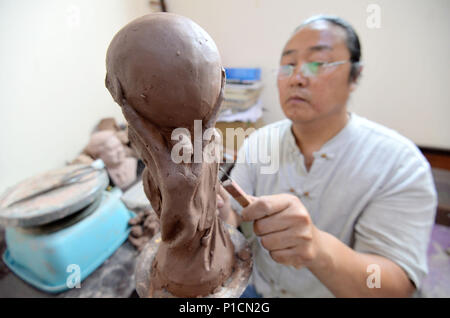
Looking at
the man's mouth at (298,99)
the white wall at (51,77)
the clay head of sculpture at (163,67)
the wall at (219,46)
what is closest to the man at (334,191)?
the man's mouth at (298,99)

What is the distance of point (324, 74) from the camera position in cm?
93

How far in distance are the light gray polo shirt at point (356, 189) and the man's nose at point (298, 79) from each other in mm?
261

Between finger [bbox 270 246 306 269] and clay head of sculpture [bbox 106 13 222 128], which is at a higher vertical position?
clay head of sculpture [bbox 106 13 222 128]

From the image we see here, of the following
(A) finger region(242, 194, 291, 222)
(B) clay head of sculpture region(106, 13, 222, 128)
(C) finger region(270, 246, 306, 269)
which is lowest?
(C) finger region(270, 246, 306, 269)

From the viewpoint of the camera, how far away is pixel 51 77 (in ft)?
3.74

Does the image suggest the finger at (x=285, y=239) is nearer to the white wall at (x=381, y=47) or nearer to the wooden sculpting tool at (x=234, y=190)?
the wooden sculpting tool at (x=234, y=190)

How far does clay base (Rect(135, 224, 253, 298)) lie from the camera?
691 mm

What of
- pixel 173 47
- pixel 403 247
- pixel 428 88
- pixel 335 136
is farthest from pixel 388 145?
pixel 173 47

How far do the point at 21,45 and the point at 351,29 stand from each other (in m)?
1.66

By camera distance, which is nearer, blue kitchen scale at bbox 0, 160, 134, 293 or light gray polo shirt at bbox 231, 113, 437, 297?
light gray polo shirt at bbox 231, 113, 437, 297

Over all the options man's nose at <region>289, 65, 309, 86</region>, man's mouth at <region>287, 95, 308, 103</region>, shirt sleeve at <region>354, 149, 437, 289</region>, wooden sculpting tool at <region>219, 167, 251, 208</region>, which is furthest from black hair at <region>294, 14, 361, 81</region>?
wooden sculpting tool at <region>219, 167, 251, 208</region>

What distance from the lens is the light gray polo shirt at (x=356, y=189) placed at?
3.09 feet

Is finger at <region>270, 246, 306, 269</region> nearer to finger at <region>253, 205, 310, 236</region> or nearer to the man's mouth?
finger at <region>253, 205, 310, 236</region>
